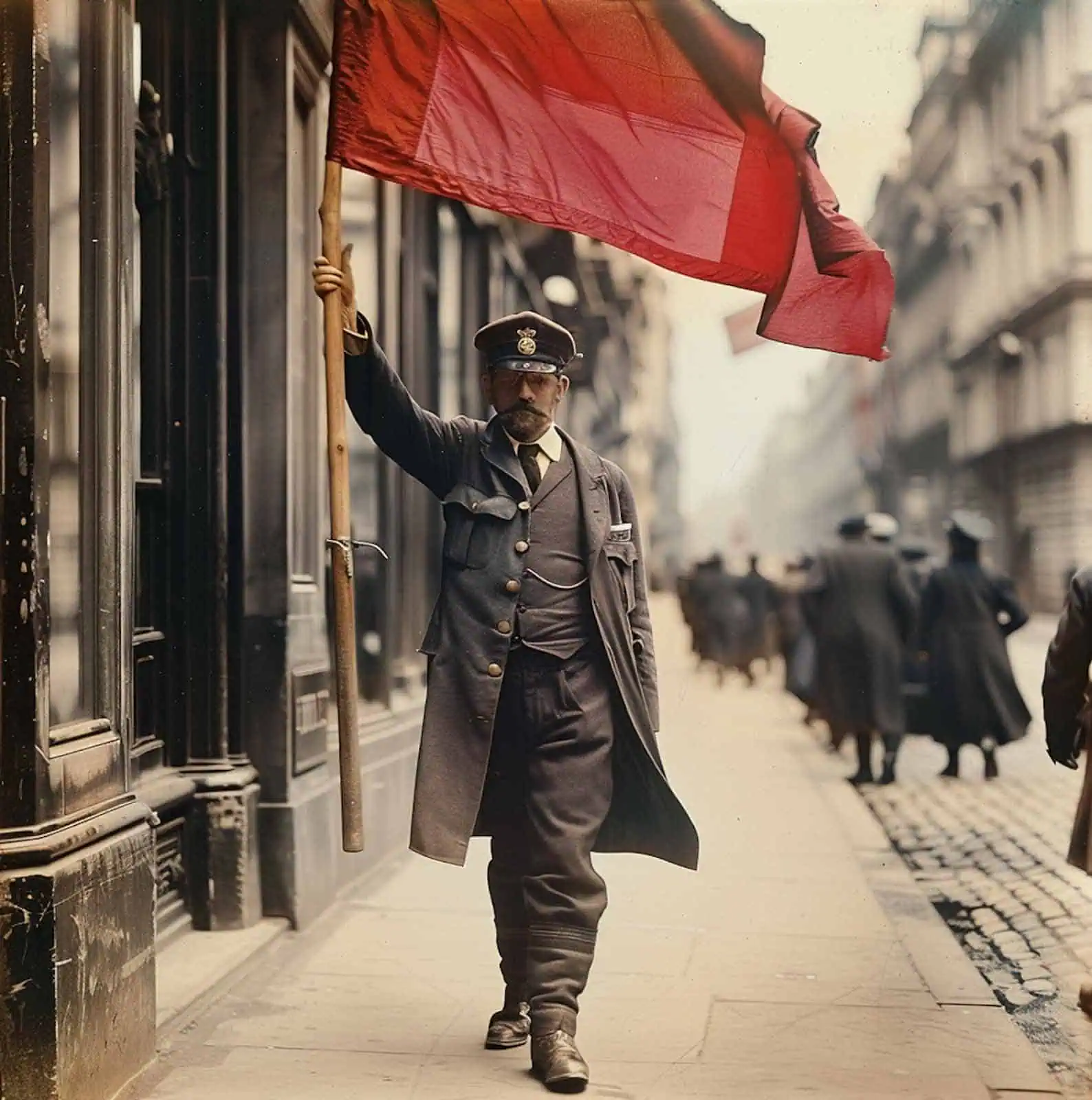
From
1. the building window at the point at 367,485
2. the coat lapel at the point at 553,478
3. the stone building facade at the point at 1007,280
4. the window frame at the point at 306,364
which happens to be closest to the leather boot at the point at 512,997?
the coat lapel at the point at 553,478

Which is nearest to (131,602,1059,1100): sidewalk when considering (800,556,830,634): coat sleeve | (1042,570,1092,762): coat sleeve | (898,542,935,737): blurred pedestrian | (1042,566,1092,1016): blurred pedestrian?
(1042,566,1092,1016): blurred pedestrian

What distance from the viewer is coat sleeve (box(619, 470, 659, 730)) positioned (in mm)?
5309

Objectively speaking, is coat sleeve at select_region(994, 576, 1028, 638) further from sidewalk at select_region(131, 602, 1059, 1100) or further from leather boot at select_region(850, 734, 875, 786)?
sidewalk at select_region(131, 602, 1059, 1100)

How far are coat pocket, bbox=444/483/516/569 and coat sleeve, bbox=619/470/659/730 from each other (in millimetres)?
435

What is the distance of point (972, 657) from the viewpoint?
12.8 m

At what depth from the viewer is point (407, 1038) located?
210 inches

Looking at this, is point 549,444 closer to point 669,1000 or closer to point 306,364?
point 669,1000

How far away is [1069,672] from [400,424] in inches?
91.7

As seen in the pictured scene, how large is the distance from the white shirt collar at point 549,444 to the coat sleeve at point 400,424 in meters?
0.18

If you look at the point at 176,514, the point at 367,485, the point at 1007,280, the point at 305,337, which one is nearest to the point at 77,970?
the point at 176,514

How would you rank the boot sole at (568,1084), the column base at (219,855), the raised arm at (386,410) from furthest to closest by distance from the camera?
the column base at (219,855) < the raised arm at (386,410) < the boot sole at (568,1084)

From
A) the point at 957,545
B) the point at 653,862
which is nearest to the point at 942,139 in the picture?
the point at 957,545

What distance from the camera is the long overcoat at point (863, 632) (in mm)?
12453

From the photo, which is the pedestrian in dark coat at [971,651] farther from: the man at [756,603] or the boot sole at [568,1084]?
the man at [756,603]
